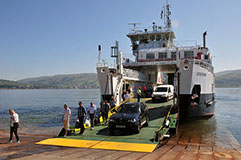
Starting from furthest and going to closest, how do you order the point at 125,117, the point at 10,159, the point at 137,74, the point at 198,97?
the point at 137,74
the point at 198,97
the point at 125,117
the point at 10,159

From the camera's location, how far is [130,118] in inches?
429

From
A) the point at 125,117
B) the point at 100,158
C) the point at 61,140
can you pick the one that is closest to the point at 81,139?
the point at 61,140

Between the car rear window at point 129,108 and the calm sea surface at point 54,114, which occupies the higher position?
the car rear window at point 129,108

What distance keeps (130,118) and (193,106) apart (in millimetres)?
8556

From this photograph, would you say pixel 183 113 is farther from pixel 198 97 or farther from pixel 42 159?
pixel 42 159

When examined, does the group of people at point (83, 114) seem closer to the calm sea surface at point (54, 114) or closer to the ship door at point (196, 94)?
the ship door at point (196, 94)

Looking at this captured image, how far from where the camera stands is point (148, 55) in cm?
2712

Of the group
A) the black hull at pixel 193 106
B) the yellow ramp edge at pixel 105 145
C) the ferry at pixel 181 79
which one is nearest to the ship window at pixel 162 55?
the ferry at pixel 181 79

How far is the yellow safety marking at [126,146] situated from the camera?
28.0 ft

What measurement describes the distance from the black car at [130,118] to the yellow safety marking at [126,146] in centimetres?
150

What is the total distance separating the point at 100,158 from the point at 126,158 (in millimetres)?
876

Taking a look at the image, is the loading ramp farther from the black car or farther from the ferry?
the ferry

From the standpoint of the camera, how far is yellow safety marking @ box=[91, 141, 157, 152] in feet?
28.0

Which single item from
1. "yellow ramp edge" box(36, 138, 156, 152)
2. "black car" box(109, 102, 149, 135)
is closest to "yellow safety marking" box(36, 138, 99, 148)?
"yellow ramp edge" box(36, 138, 156, 152)
